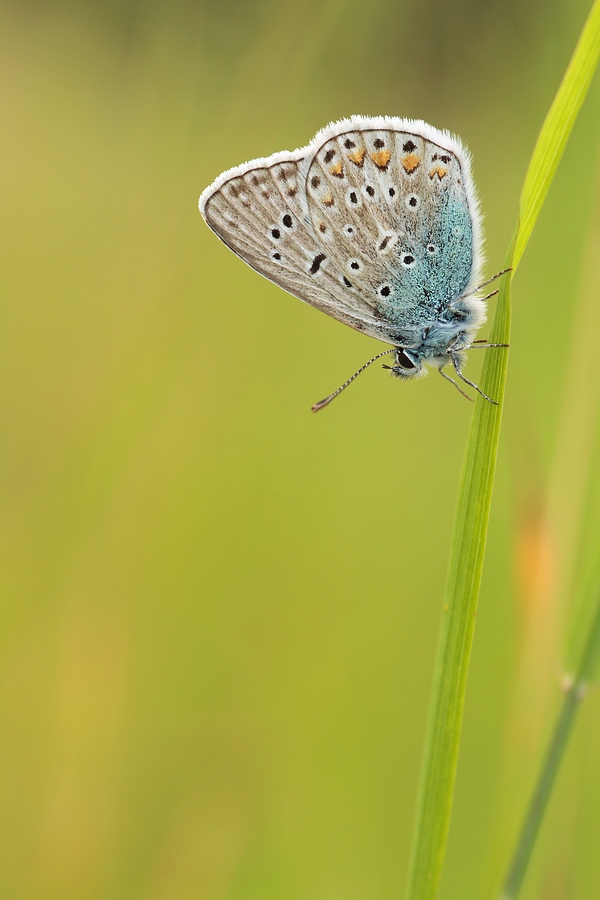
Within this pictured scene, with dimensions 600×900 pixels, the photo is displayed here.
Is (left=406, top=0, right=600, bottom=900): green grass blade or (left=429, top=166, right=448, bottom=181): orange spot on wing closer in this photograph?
(left=406, top=0, right=600, bottom=900): green grass blade

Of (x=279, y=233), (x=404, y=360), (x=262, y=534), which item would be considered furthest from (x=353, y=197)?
(x=262, y=534)

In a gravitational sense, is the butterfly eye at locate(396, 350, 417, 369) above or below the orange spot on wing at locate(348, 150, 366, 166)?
below

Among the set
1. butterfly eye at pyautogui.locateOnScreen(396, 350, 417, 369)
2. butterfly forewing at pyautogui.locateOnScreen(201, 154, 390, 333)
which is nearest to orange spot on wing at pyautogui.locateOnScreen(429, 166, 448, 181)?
butterfly forewing at pyautogui.locateOnScreen(201, 154, 390, 333)

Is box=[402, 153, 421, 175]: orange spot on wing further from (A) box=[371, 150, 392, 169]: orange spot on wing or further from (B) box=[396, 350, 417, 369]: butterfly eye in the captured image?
(B) box=[396, 350, 417, 369]: butterfly eye

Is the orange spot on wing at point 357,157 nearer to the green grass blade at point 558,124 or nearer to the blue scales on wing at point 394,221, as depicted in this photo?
the blue scales on wing at point 394,221

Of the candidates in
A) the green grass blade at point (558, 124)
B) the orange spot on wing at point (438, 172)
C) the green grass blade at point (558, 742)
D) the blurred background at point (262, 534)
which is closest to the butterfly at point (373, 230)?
the orange spot on wing at point (438, 172)

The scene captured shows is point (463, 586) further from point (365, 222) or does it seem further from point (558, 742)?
point (365, 222)
